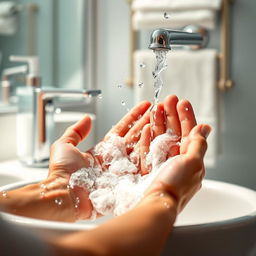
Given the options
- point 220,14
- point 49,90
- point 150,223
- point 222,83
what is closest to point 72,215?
point 150,223

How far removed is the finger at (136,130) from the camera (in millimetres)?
840

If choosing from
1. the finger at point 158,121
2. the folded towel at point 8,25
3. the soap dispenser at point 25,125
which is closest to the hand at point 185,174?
the finger at point 158,121

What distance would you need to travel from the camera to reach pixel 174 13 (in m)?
1.63

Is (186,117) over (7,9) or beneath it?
beneath

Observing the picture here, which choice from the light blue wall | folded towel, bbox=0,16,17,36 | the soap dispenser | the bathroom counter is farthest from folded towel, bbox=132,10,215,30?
the bathroom counter

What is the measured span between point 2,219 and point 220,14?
128 centimetres

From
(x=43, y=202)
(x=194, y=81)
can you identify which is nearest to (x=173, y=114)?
(x=43, y=202)

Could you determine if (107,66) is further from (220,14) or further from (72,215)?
(72,215)

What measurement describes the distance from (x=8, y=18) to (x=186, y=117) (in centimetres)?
104

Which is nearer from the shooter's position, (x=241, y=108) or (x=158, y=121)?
(x=158, y=121)

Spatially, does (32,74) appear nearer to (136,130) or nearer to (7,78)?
(7,78)

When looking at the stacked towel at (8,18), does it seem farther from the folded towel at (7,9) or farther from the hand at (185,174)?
the hand at (185,174)

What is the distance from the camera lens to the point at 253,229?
625 mm

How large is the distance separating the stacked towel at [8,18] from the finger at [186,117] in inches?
39.3
